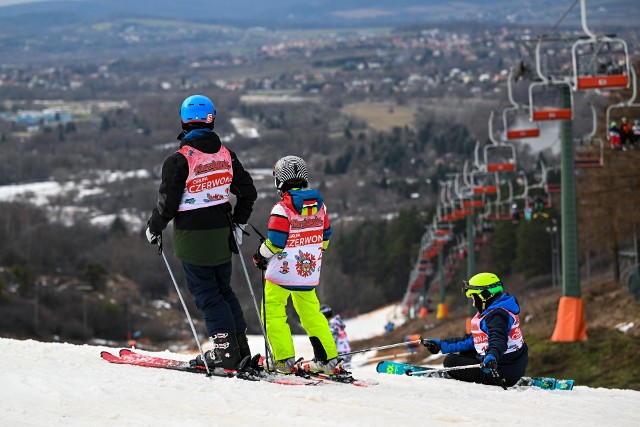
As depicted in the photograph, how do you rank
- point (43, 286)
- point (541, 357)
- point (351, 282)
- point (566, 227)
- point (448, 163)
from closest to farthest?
1. point (541, 357)
2. point (566, 227)
3. point (43, 286)
4. point (351, 282)
5. point (448, 163)

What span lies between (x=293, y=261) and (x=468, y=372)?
6.28ft

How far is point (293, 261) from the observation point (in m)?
8.14

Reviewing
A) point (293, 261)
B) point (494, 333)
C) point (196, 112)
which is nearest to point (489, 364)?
point (494, 333)

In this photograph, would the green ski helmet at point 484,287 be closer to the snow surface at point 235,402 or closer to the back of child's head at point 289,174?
the snow surface at point 235,402

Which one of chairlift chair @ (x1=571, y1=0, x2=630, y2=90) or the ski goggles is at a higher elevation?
chairlift chair @ (x1=571, y1=0, x2=630, y2=90)

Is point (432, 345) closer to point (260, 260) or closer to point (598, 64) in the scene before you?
point (260, 260)

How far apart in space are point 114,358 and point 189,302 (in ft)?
252

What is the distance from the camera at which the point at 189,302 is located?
84.7 m

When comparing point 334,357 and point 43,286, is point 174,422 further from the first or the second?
point 43,286

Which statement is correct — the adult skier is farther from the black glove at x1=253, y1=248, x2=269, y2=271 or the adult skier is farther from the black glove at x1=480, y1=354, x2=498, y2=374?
the black glove at x1=480, y1=354, x2=498, y2=374

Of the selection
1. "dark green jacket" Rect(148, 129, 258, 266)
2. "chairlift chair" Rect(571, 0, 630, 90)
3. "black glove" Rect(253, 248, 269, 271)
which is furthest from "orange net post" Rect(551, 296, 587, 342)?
"dark green jacket" Rect(148, 129, 258, 266)

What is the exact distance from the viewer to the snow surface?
6395 mm

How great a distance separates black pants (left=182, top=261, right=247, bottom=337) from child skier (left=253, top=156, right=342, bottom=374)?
11.0 inches

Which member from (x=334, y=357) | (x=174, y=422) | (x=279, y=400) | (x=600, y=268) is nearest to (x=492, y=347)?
(x=334, y=357)
